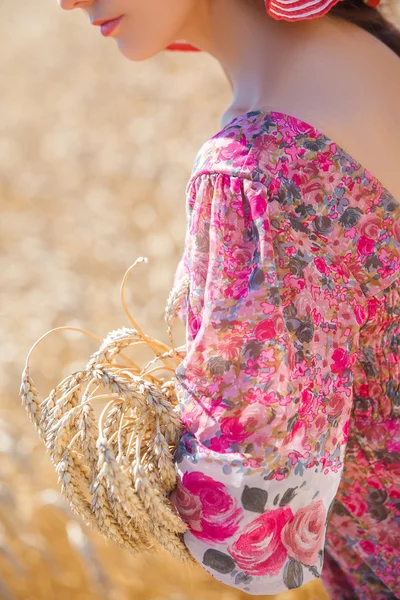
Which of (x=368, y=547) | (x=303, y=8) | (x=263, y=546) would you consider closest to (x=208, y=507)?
(x=263, y=546)

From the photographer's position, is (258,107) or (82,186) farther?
(82,186)

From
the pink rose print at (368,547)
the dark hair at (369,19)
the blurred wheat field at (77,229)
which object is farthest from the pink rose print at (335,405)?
the blurred wheat field at (77,229)

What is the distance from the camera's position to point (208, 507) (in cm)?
100

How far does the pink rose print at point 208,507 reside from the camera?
0.99 meters

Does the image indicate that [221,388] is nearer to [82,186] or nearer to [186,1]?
[186,1]

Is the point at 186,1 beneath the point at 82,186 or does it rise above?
above

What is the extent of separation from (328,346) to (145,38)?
554 mm

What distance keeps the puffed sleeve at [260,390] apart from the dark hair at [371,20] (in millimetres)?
456

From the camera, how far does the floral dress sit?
987 millimetres

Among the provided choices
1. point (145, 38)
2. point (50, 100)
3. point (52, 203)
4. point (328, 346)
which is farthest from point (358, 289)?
point (50, 100)

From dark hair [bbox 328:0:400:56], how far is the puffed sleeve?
1.50 ft

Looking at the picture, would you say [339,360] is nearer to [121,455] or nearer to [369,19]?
[121,455]

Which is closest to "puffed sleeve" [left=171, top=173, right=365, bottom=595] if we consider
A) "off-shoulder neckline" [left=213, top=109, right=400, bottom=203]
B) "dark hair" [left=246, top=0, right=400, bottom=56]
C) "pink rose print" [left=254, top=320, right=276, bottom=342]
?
"pink rose print" [left=254, top=320, right=276, bottom=342]

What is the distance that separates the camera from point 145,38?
1.19m
